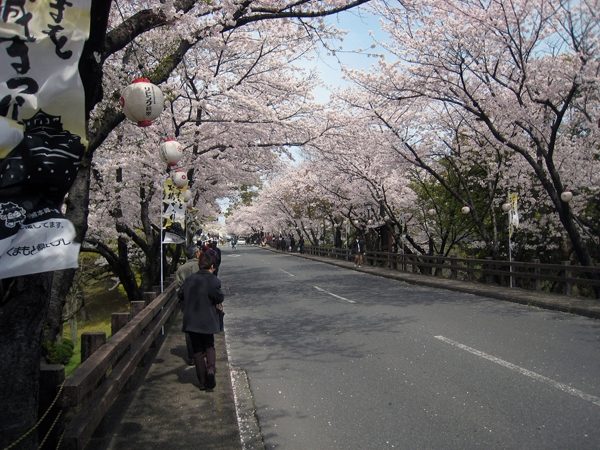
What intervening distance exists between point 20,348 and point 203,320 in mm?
→ 3597

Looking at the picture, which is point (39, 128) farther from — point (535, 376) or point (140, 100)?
point (535, 376)

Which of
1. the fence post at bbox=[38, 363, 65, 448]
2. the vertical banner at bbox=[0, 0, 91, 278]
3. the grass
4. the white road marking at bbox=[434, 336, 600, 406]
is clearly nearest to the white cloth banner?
the vertical banner at bbox=[0, 0, 91, 278]

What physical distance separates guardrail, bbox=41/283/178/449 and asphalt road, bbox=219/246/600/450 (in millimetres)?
1497

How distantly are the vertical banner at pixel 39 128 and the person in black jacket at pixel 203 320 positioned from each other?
12.3 ft

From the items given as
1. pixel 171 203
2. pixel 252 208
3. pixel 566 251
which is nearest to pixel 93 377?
pixel 171 203

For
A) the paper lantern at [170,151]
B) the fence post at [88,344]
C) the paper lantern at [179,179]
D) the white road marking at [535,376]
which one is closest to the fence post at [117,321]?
the fence post at [88,344]

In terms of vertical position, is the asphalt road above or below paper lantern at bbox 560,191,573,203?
below

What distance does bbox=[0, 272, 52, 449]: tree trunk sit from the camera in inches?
103

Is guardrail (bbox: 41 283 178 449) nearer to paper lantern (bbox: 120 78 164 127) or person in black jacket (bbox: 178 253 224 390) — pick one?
person in black jacket (bbox: 178 253 224 390)

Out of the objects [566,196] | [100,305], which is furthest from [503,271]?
[100,305]

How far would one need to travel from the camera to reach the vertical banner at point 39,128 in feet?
7.75

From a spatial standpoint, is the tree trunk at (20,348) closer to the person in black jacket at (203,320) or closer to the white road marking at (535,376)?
the person in black jacket at (203,320)

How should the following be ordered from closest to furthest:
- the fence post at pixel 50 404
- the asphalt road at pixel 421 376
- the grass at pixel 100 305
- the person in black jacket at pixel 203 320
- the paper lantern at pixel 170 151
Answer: the fence post at pixel 50 404, the asphalt road at pixel 421 376, the person in black jacket at pixel 203 320, the paper lantern at pixel 170 151, the grass at pixel 100 305

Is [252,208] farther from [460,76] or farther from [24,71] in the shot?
[24,71]
